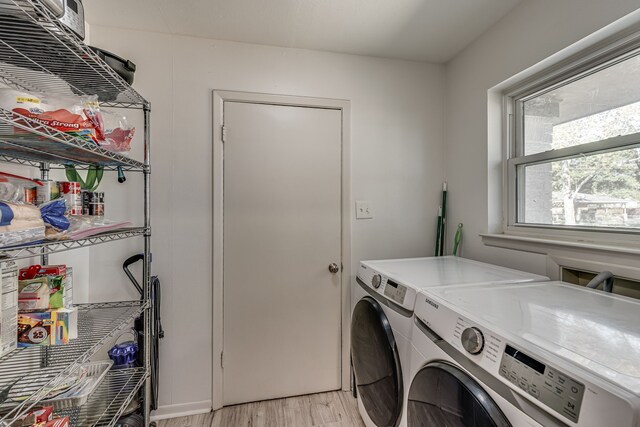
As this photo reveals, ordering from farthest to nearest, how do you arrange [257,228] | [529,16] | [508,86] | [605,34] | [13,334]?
[257,228], [508,86], [529,16], [605,34], [13,334]

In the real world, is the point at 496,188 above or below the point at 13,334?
above

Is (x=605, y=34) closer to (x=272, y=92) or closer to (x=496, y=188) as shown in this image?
(x=496, y=188)

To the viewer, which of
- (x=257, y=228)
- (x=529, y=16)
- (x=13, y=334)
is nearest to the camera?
(x=13, y=334)

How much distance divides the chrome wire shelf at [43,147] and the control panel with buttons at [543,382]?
49.6 inches

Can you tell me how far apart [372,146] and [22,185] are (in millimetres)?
1766

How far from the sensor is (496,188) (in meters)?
1.76

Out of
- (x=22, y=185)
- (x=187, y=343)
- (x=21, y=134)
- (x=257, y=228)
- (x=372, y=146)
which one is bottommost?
(x=187, y=343)

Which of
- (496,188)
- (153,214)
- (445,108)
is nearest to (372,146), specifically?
(445,108)

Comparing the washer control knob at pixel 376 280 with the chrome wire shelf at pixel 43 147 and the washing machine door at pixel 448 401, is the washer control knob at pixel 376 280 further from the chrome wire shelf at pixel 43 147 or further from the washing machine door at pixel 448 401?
the chrome wire shelf at pixel 43 147

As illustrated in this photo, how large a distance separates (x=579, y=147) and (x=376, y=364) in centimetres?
138

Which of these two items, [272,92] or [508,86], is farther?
[272,92]

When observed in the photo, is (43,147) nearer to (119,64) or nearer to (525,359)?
(119,64)

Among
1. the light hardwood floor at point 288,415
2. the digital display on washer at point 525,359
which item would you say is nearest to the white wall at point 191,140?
the light hardwood floor at point 288,415

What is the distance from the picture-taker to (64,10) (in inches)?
32.0
